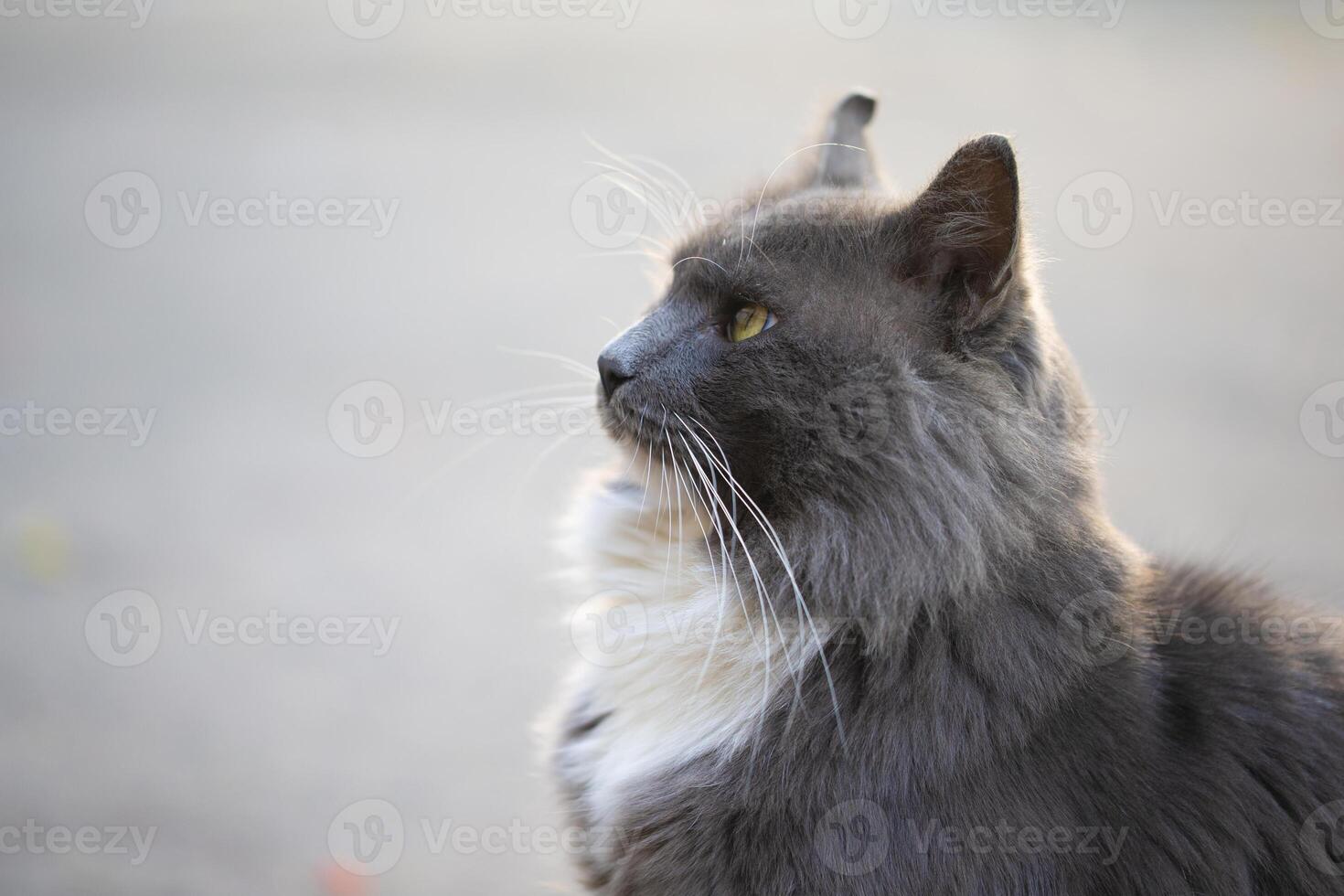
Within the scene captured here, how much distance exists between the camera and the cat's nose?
1.92 m

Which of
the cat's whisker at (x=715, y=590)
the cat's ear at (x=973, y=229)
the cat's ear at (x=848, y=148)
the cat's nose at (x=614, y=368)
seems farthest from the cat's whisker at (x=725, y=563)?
the cat's ear at (x=848, y=148)

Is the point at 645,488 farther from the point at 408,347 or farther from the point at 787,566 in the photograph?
the point at 408,347

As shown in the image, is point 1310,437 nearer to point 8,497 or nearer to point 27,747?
point 27,747

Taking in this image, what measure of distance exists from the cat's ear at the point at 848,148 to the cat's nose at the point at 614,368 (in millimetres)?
686

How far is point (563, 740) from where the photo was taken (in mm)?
2160

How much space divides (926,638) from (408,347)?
3536mm

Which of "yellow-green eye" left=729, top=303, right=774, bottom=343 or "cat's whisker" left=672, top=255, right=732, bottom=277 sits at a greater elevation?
"cat's whisker" left=672, top=255, right=732, bottom=277

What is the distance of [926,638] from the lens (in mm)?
1745

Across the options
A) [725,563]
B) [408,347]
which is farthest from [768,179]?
[408,347]

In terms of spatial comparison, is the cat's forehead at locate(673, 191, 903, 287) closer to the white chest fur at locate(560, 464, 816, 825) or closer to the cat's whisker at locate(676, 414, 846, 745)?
the cat's whisker at locate(676, 414, 846, 745)

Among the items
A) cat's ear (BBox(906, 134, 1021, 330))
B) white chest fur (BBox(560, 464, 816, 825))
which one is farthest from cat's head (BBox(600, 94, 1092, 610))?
white chest fur (BBox(560, 464, 816, 825))

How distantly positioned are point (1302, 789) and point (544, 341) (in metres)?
3.64

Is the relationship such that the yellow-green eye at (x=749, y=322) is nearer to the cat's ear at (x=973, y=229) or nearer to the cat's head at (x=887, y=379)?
the cat's head at (x=887, y=379)

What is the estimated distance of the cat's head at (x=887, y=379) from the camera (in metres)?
1.73
